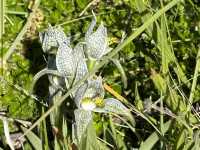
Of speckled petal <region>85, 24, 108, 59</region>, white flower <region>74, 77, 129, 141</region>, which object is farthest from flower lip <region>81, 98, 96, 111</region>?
speckled petal <region>85, 24, 108, 59</region>

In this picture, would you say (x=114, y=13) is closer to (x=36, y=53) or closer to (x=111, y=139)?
(x=36, y=53)

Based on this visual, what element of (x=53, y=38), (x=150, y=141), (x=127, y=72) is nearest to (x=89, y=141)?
(x=150, y=141)

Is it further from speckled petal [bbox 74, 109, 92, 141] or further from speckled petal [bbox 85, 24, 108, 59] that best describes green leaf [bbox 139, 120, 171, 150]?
speckled petal [bbox 85, 24, 108, 59]

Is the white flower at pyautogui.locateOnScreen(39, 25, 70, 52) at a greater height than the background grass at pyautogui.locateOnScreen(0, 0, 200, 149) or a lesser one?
greater

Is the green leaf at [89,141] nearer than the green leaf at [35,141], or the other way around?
the green leaf at [89,141]

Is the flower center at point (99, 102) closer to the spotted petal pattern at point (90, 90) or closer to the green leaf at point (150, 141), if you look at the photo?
the spotted petal pattern at point (90, 90)

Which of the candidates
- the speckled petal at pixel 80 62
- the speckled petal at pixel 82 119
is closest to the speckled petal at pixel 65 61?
the speckled petal at pixel 80 62

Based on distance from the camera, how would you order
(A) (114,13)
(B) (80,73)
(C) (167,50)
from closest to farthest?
(B) (80,73), (C) (167,50), (A) (114,13)

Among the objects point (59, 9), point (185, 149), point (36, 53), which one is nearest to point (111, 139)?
point (185, 149)
